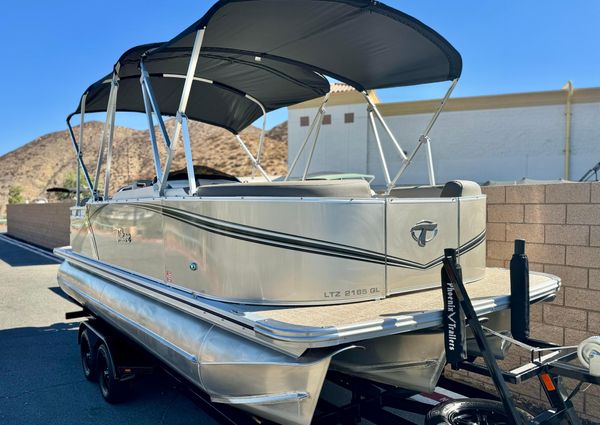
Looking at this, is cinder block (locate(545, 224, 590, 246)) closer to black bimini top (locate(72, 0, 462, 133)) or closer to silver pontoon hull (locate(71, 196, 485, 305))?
silver pontoon hull (locate(71, 196, 485, 305))

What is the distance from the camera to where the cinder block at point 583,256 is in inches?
135

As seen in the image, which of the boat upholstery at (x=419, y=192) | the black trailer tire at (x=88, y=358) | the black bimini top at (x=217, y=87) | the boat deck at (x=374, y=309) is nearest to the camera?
the boat deck at (x=374, y=309)

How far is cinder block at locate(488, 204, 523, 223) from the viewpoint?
3.89 m

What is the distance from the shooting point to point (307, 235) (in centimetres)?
247

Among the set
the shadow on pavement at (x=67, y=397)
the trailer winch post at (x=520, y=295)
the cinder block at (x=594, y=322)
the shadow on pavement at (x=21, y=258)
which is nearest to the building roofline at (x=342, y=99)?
the shadow on pavement at (x=21, y=258)

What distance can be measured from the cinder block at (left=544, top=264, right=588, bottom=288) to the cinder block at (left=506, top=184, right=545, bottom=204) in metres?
0.53

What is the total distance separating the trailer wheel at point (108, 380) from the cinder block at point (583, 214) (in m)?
3.76

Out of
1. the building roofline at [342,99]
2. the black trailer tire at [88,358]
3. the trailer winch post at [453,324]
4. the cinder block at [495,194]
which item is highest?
the building roofline at [342,99]

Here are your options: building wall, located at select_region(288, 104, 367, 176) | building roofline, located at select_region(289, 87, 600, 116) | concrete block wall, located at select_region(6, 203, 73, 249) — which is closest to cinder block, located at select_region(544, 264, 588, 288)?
building roofline, located at select_region(289, 87, 600, 116)

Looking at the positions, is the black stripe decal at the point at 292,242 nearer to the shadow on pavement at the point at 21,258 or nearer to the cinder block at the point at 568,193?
the cinder block at the point at 568,193

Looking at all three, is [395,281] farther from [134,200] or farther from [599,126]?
[599,126]

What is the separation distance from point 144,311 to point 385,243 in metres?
1.81

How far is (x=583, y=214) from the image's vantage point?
3467 mm

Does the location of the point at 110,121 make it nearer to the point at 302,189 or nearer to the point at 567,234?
the point at 302,189
